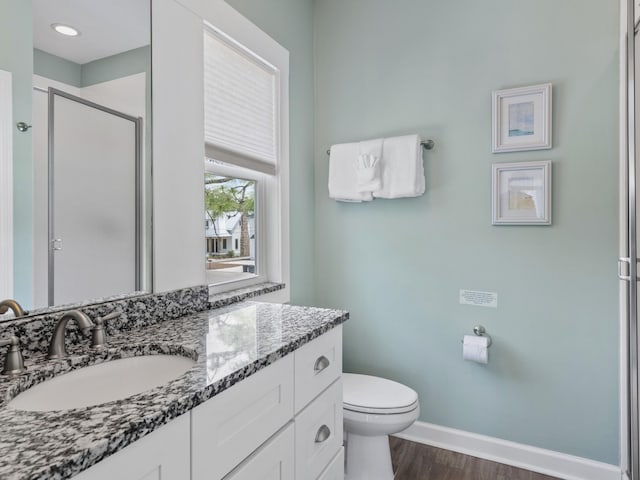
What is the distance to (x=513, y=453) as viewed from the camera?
195cm

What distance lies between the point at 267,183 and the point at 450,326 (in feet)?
4.23

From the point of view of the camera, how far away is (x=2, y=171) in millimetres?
954

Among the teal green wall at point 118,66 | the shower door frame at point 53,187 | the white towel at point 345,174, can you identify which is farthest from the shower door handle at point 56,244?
the white towel at point 345,174

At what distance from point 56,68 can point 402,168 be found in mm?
1538

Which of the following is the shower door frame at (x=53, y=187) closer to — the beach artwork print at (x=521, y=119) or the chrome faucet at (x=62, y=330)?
the chrome faucet at (x=62, y=330)

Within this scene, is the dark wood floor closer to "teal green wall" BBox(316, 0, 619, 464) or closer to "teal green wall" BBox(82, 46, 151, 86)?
"teal green wall" BBox(316, 0, 619, 464)

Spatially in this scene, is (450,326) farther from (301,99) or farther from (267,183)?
(301,99)

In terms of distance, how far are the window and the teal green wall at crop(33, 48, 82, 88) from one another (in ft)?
1.86

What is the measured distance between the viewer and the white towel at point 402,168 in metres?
2.01

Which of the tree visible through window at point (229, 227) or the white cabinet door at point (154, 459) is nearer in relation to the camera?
the white cabinet door at point (154, 459)

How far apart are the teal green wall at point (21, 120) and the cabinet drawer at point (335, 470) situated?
1062 mm

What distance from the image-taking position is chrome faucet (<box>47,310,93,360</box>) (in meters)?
0.95

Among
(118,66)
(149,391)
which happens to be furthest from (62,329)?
(118,66)

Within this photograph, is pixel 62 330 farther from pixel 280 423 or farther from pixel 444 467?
pixel 444 467
